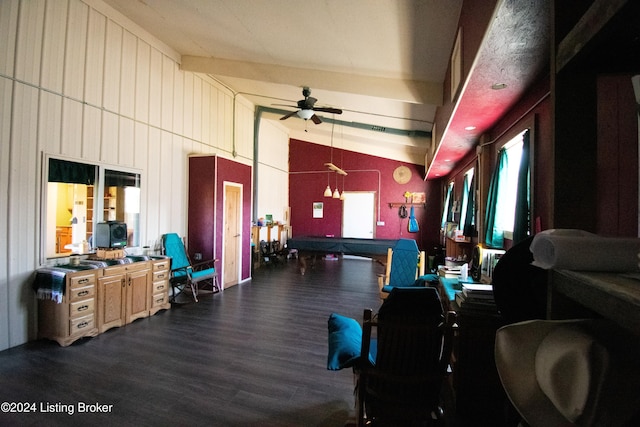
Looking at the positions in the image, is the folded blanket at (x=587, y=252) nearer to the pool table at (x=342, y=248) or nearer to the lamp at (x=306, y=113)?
the lamp at (x=306, y=113)

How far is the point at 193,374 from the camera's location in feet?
8.67

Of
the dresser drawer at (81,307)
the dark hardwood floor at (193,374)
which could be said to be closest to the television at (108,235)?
the dresser drawer at (81,307)

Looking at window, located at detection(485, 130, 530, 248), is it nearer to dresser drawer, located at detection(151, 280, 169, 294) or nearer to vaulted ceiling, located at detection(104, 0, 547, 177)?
vaulted ceiling, located at detection(104, 0, 547, 177)

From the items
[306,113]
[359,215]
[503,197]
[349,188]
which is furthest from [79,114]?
[359,215]

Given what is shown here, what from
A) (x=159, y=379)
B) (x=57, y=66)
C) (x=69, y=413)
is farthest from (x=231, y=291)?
(x=57, y=66)

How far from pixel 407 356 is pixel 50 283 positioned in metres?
3.82

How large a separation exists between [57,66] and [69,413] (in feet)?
12.5

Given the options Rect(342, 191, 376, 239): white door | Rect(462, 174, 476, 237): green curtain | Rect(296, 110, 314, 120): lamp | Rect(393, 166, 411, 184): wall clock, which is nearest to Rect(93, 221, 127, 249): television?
Rect(296, 110, 314, 120): lamp

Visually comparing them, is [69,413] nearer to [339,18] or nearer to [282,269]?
[339,18]

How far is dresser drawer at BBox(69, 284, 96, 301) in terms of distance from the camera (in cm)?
322

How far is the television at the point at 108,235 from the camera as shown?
3914 mm

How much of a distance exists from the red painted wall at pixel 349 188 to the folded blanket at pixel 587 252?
28.9ft

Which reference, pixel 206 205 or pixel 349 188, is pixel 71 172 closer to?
pixel 206 205

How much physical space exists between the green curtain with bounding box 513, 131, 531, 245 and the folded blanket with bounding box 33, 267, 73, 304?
459 cm
